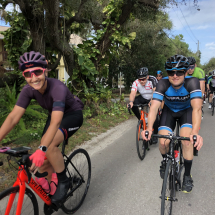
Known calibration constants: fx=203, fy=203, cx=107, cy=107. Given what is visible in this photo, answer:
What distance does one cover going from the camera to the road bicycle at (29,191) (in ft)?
6.06

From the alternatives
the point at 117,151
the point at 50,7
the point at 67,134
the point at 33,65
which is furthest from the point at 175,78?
the point at 50,7

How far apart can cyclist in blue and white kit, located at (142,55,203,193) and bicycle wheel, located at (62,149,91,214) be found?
117 centimetres

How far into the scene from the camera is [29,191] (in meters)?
2.06

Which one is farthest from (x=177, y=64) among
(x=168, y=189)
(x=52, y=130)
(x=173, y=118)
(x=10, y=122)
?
(x=10, y=122)

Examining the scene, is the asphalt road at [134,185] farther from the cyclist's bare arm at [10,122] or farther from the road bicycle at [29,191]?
the cyclist's bare arm at [10,122]

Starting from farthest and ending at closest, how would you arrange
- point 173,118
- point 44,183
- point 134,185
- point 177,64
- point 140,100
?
point 140,100 → point 134,185 → point 173,118 → point 177,64 → point 44,183

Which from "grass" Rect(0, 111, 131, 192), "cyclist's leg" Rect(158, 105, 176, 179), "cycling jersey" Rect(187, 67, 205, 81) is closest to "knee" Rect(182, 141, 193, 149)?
"cyclist's leg" Rect(158, 105, 176, 179)

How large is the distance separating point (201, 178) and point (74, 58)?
22.2 feet

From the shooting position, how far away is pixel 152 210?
294cm

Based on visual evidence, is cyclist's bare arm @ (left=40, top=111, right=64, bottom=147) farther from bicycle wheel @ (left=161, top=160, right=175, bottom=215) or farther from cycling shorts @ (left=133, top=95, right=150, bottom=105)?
cycling shorts @ (left=133, top=95, right=150, bottom=105)

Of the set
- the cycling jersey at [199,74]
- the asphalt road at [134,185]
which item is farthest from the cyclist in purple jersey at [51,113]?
the cycling jersey at [199,74]

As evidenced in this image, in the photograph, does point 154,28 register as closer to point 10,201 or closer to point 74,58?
point 74,58

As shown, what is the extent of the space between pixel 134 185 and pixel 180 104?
5.45 ft

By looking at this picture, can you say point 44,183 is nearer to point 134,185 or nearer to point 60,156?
point 60,156
